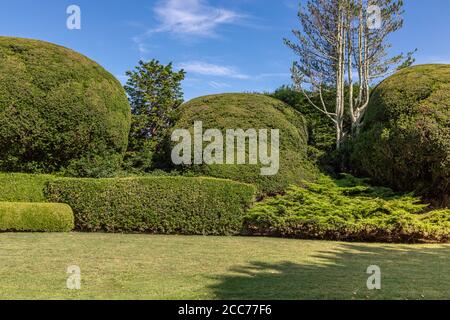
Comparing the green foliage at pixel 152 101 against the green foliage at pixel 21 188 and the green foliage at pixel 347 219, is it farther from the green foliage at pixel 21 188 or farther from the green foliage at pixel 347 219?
the green foliage at pixel 347 219

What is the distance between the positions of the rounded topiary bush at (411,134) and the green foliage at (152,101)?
7751mm

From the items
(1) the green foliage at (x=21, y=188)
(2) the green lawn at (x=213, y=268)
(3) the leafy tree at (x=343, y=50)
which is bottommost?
(2) the green lawn at (x=213, y=268)

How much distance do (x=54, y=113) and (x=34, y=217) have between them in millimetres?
3512

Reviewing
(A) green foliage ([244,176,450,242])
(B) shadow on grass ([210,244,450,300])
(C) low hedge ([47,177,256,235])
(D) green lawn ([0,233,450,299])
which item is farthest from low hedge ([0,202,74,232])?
(B) shadow on grass ([210,244,450,300])

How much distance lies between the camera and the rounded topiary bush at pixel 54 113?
11.9 metres

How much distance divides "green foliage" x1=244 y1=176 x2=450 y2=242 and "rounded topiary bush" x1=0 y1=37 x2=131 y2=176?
17.4 feet

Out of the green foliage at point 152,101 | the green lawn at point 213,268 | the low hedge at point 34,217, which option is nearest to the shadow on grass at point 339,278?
the green lawn at point 213,268

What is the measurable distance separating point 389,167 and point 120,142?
28.5 feet

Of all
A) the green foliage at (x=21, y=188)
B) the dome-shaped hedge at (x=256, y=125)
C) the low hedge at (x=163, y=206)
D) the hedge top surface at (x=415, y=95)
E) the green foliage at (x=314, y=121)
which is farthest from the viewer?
the green foliage at (x=314, y=121)

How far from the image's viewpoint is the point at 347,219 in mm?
10195

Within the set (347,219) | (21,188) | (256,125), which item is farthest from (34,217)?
(347,219)

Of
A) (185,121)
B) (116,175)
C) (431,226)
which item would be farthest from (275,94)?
(431,226)

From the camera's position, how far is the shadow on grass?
473 centimetres

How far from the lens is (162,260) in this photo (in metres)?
6.76
